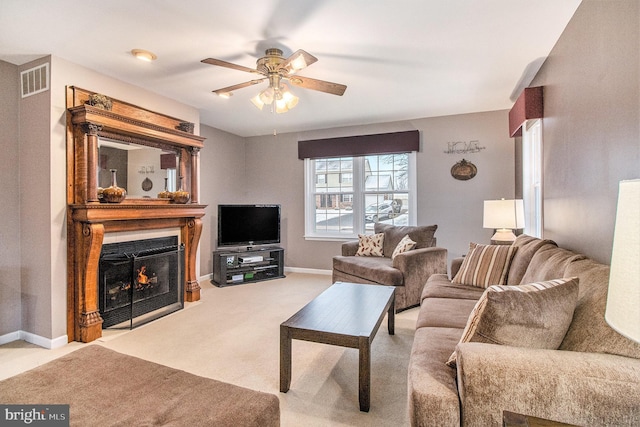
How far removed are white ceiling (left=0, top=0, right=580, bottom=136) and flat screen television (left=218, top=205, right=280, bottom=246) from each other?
1.78 m

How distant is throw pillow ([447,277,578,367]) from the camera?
49.3 inches

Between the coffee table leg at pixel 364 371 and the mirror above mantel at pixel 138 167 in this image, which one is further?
the mirror above mantel at pixel 138 167

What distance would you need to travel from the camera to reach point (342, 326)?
200 centimetres

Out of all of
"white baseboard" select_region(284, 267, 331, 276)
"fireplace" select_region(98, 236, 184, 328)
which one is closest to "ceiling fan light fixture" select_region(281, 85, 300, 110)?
"fireplace" select_region(98, 236, 184, 328)

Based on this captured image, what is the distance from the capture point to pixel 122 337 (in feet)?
9.50

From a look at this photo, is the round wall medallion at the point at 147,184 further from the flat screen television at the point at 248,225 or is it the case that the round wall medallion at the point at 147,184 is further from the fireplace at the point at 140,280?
the flat screen television at the point at 248,225

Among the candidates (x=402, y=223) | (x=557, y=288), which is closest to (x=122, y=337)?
(x=557, y=288)

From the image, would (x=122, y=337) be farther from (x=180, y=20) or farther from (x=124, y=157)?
(x=180, y=20)

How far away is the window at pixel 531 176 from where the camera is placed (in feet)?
11.0

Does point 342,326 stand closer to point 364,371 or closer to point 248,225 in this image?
point 364,371

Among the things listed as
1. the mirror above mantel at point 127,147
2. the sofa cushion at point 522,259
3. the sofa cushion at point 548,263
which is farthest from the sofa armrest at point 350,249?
the sofa cushion at point 548,263

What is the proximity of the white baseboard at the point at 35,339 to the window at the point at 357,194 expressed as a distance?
3528mm

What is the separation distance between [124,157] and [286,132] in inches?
113

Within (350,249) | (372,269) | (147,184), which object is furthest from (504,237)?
(147,184)
